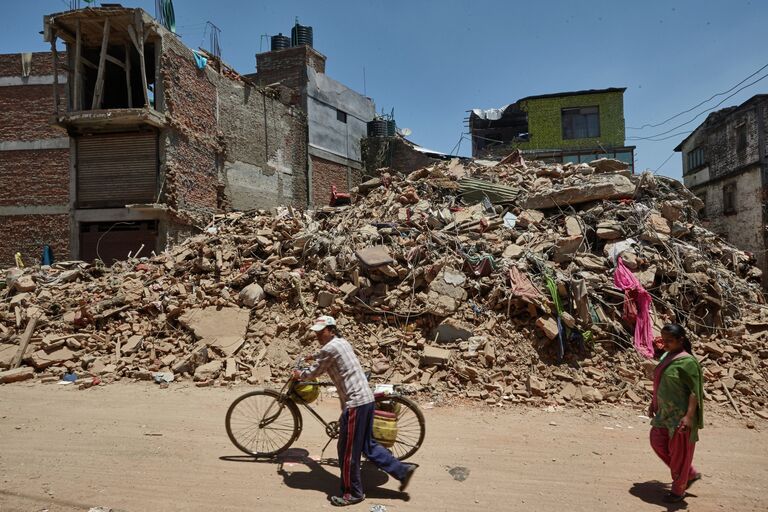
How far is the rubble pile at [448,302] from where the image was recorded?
25.3 ft

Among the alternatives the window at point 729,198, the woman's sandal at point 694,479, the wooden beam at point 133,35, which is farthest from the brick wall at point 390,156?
the woman's sandal at point 694,479

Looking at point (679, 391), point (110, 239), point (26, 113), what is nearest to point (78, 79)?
point (110, 239)

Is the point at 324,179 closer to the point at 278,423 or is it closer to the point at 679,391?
the point at 278,423

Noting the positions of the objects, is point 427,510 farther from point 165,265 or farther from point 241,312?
point 165,265

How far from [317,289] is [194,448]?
452cm

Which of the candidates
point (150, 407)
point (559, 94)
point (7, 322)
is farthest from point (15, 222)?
point (559, 94)

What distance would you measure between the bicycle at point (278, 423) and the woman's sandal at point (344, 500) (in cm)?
74

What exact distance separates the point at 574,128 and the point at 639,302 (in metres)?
19.1

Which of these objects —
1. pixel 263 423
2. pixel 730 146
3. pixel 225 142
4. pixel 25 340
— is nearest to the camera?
pixel 263 423

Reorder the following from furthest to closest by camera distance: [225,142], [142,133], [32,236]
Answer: [32,236] < [225,142] < [142,133]

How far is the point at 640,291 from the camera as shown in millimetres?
8164

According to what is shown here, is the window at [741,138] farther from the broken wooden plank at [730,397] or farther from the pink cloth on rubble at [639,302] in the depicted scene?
the broken wooden plank at [730,397]

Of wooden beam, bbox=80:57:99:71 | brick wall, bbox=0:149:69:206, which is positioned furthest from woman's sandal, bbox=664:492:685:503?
brick wall, bbox=0:149:69:206

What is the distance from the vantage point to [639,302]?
8.13m
